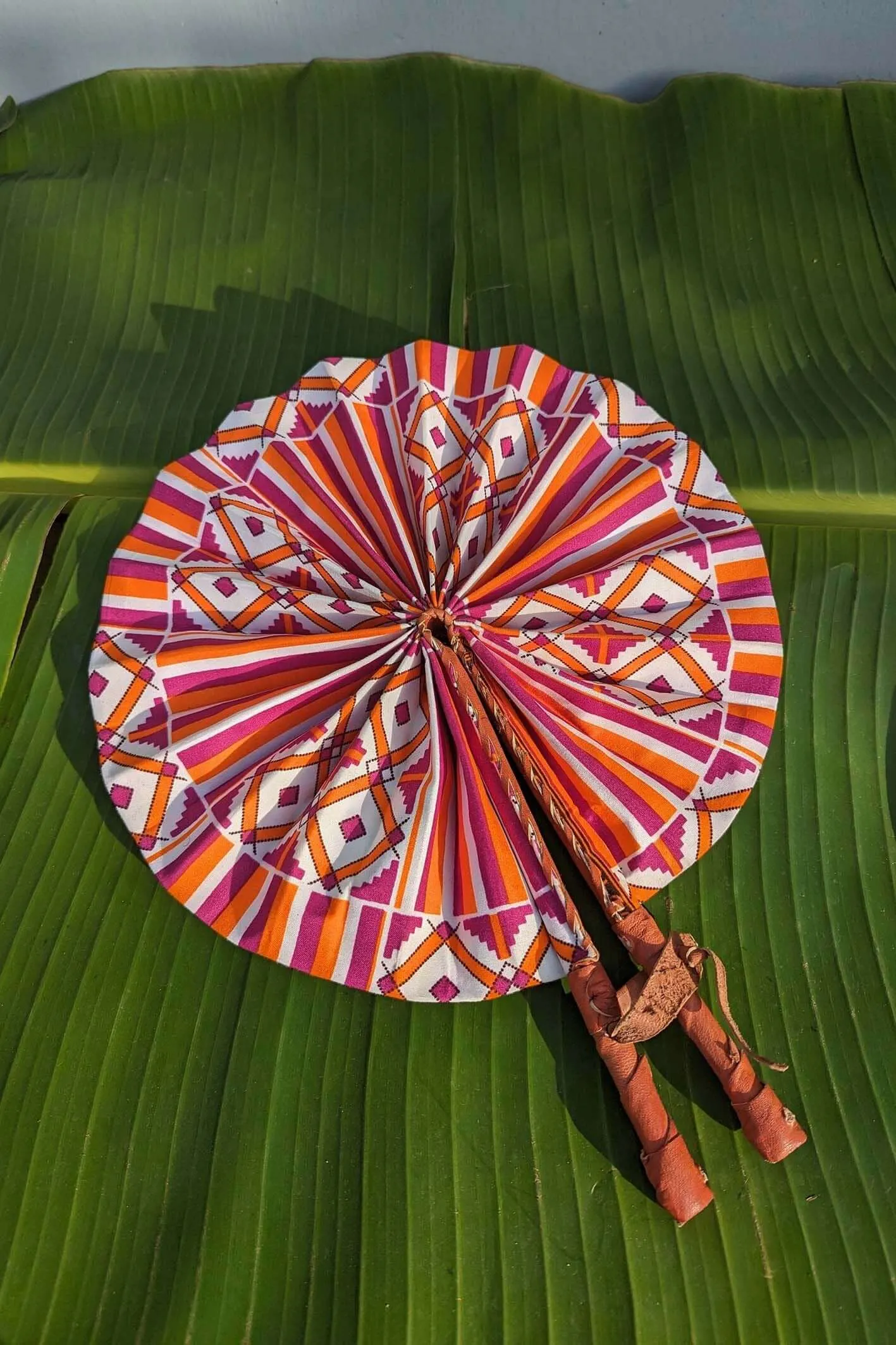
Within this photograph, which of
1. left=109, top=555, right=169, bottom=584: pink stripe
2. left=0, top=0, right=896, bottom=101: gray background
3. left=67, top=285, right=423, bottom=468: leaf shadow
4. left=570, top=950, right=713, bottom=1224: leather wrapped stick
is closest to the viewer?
left=570, top=950, right=713, bottom=1224: leather wrapped stick

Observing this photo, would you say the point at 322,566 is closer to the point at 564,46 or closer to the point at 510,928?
the point at 510,928

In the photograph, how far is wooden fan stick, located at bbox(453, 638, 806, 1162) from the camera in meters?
0.72

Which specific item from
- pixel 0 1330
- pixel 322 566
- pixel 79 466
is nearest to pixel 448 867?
pixel 322 566

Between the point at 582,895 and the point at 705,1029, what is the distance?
6.7 inches

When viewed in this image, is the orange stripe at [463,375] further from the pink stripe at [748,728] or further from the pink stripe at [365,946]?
the pink stripe at [365,946]

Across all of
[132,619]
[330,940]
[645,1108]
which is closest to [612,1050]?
[645,1108]

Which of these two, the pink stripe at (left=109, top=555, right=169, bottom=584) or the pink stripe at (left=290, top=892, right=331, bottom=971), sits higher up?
the pink stripe at (left=109, top=555, right=169, bottom=584)

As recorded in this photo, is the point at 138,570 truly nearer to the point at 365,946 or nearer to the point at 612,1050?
the point at 365,946

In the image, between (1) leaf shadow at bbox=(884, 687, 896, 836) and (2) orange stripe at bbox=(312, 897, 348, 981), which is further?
(1) leaf shadow at bbox=(884, 687, 896, 836)

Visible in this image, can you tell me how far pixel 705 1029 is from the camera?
2.46 feet

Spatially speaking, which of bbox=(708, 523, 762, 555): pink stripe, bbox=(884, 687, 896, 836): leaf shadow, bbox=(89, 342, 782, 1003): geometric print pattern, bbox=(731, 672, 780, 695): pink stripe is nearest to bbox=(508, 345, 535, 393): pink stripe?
bbox=(89, 342, 782, 1003): geometric print pattern

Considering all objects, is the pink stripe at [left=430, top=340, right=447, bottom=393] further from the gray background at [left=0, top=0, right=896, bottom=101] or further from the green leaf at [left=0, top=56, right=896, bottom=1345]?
the gray background at [left=0, top=0, right=896, bottom=101]

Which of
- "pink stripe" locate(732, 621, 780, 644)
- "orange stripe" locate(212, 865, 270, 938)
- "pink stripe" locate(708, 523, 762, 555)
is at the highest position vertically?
"pink stripe" locate(708, 523, 762, 555)

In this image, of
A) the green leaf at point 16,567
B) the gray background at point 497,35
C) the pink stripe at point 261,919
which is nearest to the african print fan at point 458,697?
the pink stripe at point 261,919
